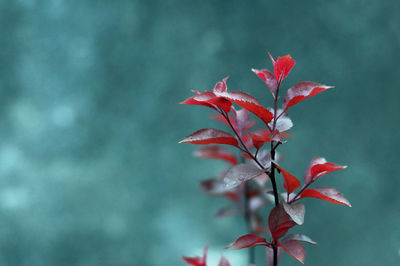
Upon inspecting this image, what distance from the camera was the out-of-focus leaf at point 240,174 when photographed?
515 millimetres

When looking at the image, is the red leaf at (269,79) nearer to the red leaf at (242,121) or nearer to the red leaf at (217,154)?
the red leaf at (242,121)

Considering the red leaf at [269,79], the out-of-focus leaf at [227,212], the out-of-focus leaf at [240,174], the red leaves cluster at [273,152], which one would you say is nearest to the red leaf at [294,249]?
the red leaves cluster at [273,152]

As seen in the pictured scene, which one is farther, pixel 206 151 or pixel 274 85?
pixel 206 151

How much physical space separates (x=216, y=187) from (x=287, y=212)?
1.62 ft

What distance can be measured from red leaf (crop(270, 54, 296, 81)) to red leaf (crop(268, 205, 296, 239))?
0.19 m

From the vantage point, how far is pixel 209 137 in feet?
1.80

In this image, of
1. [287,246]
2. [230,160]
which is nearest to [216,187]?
[230,160]

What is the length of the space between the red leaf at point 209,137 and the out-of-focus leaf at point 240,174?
0.04m

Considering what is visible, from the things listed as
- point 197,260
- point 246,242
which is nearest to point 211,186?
point 197,260

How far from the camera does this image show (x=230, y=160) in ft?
3.10

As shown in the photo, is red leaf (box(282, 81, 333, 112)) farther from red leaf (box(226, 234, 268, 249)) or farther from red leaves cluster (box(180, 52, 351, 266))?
red leaf (box(226, 234, 268, 249))

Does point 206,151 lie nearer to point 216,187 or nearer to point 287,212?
point 216,187

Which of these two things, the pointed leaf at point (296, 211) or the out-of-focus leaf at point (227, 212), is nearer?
the pointed leaf at point (296, 211)

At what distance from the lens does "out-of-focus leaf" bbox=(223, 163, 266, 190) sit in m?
0.51
